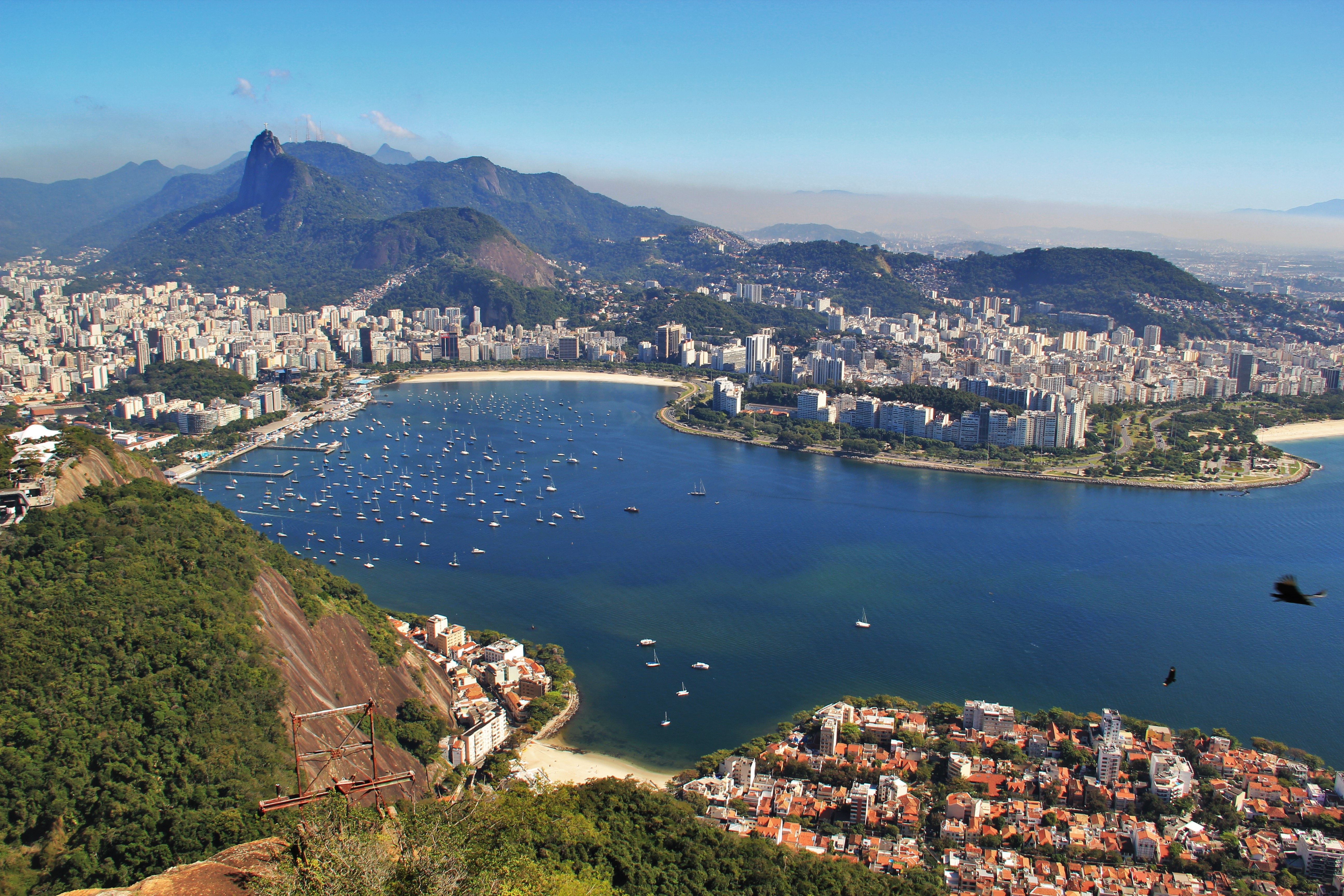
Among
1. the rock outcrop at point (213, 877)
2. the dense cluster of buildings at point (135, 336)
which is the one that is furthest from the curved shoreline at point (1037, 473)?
the rock outcrop at point (213, 877)

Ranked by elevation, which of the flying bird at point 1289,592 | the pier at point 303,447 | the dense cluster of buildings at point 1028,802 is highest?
the flying bird at point 1289,592

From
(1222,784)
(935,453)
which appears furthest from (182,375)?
(1222,784)

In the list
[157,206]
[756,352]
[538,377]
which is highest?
[157,206]

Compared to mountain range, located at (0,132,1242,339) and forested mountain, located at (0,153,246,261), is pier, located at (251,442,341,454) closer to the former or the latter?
mountain range, located at (0,132,1242,339)

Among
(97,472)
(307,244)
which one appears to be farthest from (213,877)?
(307,244)

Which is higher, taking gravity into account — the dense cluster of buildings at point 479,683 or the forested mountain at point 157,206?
the forested mountain at point 157,206

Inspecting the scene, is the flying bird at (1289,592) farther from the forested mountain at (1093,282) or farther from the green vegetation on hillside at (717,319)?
the forested mountain at (1093,282)

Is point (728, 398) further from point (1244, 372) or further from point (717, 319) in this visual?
point (1244, 372)
